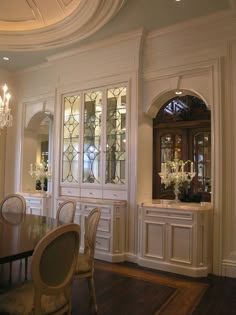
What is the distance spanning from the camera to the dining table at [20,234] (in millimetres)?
2133

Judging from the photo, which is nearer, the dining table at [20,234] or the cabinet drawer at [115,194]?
the dining table at [20,234]

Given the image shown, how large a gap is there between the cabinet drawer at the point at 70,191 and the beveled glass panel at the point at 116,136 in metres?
0.65

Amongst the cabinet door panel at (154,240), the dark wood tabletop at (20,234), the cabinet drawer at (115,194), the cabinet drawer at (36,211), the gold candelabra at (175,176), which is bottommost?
the cabinet door panel at (154,240)

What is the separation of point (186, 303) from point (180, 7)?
353 cm

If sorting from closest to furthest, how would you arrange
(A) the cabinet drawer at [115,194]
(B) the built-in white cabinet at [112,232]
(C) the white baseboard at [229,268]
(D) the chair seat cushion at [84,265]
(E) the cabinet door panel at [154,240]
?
(D) the chair seat cushion at [84,265]
(C) the white baseboard at [229,268]
(E) the cabinet door panel at [154,240]
(B) the built-in white cabinet at [112,232]
(A) the cabinet drawer at [115,194]

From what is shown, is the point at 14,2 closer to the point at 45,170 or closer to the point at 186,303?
the point at 45,170

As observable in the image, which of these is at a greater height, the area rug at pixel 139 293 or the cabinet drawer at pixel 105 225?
the cabinet drawer at pixel 105 225

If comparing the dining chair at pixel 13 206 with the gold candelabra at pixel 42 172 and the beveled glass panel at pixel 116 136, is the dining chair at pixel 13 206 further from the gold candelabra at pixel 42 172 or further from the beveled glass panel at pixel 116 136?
the gold candelabra at pixel 42 172

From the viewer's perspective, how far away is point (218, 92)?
3.89 meters

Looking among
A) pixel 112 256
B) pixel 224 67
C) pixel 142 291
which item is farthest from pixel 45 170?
pixel 224 67

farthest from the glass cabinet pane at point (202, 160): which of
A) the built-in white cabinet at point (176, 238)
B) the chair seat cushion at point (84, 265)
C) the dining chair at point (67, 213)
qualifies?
the chair seat cushion at point (84, 265)

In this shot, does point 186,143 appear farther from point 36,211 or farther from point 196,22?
point 36,211

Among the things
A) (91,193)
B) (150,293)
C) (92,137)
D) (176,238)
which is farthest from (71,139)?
(150,293)

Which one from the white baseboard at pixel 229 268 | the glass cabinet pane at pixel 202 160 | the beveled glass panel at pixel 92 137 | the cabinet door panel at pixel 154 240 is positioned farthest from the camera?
the glass cabinet pane at pixel 202 160
